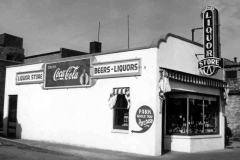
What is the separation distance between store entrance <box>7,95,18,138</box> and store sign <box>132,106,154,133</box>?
9549mm

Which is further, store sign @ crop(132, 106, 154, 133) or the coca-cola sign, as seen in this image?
the coca-cola sign

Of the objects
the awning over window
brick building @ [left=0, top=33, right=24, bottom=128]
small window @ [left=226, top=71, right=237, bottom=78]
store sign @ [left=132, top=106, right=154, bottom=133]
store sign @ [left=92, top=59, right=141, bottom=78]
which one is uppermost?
brick building @ [left=0, top=33, right=24, bottom=128]

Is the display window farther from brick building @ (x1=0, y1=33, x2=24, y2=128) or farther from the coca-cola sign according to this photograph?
brick building @ (x1=0, y1=33, x2=24, y2=128)

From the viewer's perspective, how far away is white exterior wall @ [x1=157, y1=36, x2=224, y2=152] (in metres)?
14.1

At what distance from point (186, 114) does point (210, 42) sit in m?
3.77

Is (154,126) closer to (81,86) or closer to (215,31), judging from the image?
(81,86)

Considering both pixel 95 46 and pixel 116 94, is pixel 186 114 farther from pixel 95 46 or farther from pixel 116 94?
pixel 95 46

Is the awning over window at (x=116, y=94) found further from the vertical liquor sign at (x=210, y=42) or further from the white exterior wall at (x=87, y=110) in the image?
the vertical liquor sign at (x=210, y=42)

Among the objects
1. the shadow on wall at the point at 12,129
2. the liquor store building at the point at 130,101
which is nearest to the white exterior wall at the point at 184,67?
the liquor store building at the point at 130,101

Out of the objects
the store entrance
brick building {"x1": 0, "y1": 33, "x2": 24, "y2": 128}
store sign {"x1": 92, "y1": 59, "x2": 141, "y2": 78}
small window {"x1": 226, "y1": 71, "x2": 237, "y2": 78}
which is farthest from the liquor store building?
brick building {"x1": 0, "y1": 33, "x2": 24, "y2": 128}

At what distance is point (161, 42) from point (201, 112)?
4790 millimetres

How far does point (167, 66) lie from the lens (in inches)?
551

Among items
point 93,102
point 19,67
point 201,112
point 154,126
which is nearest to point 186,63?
point 201,112

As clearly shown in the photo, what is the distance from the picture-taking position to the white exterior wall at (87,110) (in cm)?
1345
